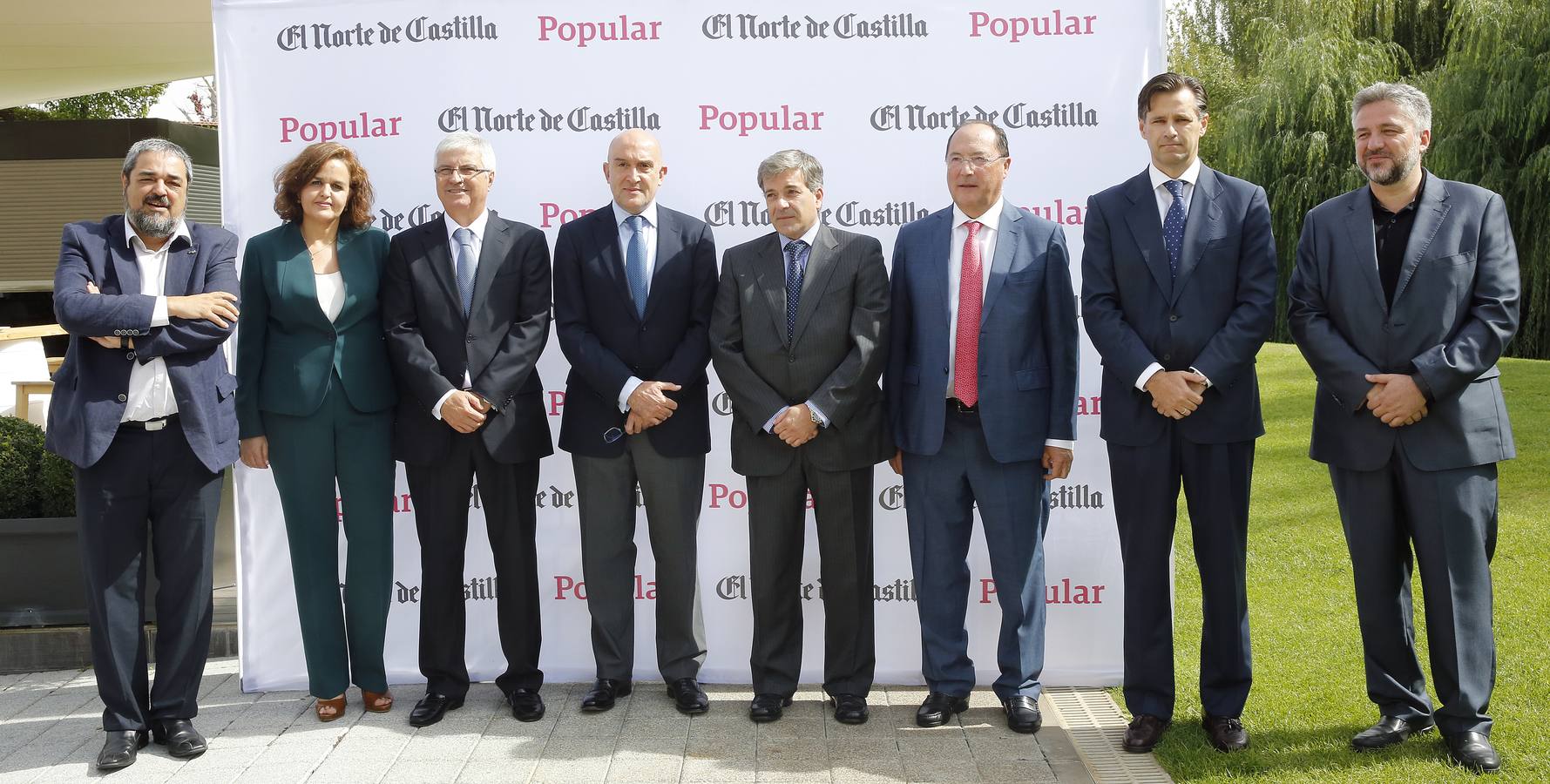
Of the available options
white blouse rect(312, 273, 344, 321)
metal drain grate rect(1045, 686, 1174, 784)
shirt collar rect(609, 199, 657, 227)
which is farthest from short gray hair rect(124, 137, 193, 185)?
metal drain grate rect(1045, 686, 1174, 784)

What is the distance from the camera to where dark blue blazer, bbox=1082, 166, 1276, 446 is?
345 cm

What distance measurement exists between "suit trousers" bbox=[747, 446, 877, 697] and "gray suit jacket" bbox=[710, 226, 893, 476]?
8 centimetres

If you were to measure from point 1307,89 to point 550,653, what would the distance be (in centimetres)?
1263

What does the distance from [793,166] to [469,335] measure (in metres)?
1.18

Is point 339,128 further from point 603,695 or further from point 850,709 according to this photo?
point 850,709

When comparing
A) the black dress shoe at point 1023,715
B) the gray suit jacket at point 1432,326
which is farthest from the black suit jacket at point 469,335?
the gray suit jacket at point 1432,326

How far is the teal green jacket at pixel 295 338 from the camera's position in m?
3.84

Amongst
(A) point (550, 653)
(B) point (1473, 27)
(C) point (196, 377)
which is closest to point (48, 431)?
(C) point (196, 377)

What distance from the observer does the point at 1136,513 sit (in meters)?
3.59

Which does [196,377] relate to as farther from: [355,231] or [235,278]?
[355,231]

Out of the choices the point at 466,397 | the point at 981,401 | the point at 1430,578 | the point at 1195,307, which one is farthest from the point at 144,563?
the point at 1430,578

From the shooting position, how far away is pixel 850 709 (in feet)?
12.8

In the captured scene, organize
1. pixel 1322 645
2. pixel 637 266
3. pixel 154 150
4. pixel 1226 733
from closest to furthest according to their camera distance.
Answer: pixel 1226 733
pixel 154 150
pixel 637 266
pixel 1322 645

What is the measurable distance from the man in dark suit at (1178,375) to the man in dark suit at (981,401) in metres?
0.19
